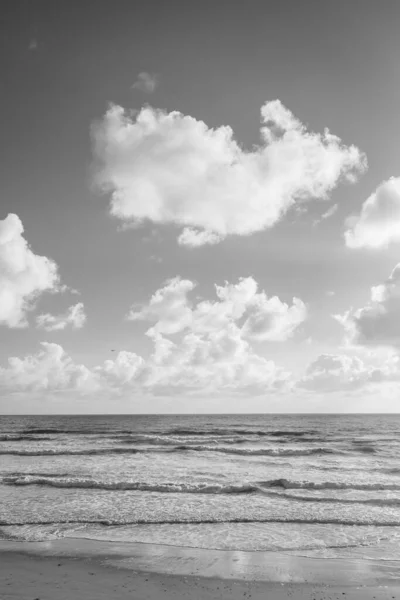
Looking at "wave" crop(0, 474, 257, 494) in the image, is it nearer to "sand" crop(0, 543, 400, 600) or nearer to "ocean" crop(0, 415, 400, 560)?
"ocean" crop(0, 415, 400, 560)

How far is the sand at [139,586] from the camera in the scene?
804cm

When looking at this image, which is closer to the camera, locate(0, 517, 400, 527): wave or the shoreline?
the shoreline

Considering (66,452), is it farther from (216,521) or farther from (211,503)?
(216,521)

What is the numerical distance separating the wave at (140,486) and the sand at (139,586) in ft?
30.0

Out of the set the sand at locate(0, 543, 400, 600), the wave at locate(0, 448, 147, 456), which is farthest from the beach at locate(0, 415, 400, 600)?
the wave at locate(0, 448, 147, 456)

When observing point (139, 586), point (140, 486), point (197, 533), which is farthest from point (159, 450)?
point (139, 586)

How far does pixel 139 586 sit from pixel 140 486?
34.8ft

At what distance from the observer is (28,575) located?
8867 mm

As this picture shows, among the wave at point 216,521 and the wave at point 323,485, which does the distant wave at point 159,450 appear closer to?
the wave at point 323,485

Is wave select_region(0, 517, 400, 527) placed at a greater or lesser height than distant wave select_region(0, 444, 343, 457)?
greater

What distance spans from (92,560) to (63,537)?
2251 millimetres

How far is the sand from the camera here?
8.04 m

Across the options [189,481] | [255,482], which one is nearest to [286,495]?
[255,482]

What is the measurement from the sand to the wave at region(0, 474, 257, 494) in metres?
9.16
